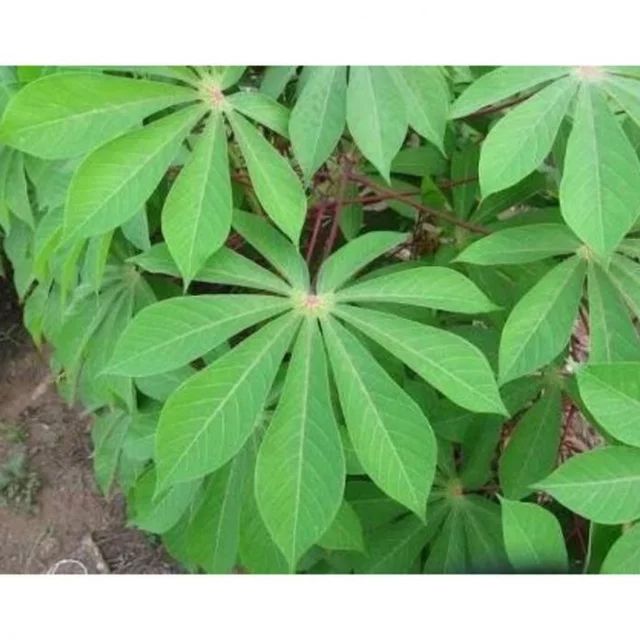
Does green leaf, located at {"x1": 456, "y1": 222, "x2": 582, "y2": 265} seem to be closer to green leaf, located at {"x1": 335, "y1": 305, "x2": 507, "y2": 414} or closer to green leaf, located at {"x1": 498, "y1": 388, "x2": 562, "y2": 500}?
green leaf, located at {"x1": 335, "y1": 305, "x2": 507, "y2": 414}

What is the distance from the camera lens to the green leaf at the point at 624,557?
0.78m

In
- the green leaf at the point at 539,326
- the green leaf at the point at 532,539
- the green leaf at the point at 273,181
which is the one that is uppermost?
the green leaf at the point at 273,181

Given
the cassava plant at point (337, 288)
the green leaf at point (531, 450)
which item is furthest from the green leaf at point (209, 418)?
the green leaf at point (531, 450)

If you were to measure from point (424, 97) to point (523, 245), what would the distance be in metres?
0.17

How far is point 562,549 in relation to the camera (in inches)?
29.6

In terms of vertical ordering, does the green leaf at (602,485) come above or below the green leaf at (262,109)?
below

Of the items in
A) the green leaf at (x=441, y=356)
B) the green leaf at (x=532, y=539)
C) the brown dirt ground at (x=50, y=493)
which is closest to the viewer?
the green leaf at (x=532, y=539)

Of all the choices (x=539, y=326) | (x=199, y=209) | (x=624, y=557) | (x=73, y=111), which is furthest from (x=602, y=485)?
(x=73, y=111)

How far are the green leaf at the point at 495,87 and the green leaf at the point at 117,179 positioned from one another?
27cm

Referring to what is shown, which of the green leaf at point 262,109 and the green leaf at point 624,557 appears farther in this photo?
the green leaf at point 262,109

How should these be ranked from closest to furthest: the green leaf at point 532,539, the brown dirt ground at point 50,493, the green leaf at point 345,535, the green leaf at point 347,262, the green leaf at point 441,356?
the green leaf at point 532,539, the green leaf at point 441,356, the green leaf at point 347,262, the green leaf at point 345,535, the brown dirt ground at point 50,493

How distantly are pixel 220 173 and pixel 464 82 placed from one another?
0.32m

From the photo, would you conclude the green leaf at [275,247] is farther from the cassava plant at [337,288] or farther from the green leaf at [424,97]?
the green leaf at [424,97]

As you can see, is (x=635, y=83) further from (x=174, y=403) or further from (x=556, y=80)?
(x=174, y=403)
